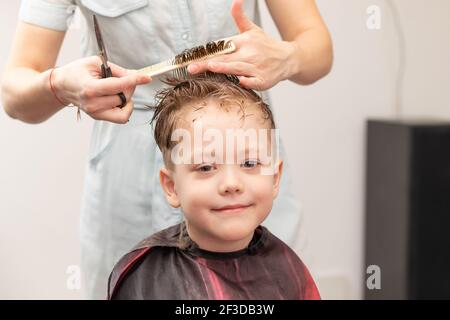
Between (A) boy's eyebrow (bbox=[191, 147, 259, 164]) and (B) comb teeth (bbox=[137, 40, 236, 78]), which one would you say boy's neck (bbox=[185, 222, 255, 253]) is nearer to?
(A) boy's eyebrow (bbox=[191, 147, 259, 164])

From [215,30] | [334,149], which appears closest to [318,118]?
[334,149]

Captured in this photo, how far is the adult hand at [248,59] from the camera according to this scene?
2.97 ft

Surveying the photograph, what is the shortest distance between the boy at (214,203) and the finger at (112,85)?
0.23 feet

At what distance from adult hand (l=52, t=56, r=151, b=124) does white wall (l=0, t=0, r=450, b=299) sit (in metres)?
0.52

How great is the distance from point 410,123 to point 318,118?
30 centimetres

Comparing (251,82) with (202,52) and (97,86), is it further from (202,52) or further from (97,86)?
(97,86)

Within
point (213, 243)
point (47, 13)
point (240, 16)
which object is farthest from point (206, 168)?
point (47, 13)

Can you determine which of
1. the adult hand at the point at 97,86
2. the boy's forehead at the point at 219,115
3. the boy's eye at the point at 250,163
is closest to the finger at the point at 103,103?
the adult hand at the point at 97,86

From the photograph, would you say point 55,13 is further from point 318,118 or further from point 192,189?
point 318,118

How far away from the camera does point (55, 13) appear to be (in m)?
1.09

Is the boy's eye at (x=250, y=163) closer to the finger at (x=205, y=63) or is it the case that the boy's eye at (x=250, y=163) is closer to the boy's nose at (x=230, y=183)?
the boy's nose at (x=230, y=183)

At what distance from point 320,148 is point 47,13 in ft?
2.88

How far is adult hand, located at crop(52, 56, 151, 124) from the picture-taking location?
87cm

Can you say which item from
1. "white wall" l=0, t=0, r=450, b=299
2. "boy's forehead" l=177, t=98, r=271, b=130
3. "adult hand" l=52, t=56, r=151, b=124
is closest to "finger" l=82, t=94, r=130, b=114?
"adult hand" l=52, t=56, r=151, b=124
